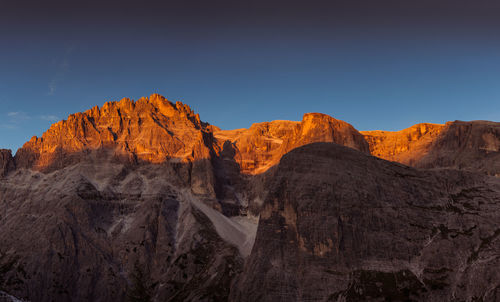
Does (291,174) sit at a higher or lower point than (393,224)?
higher

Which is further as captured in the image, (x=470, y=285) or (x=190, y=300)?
(x=190, y=300)

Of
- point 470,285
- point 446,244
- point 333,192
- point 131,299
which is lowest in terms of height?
point 131,299

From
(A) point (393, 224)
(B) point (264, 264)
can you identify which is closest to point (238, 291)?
(B) point (264, 264)

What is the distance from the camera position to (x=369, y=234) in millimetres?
141000

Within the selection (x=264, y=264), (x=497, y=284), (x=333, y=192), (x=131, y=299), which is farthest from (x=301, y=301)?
(x=131, y=299)

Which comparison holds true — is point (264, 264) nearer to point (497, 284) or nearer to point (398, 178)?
point (398, 178)

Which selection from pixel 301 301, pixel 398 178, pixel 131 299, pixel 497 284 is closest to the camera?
pixel 497 284

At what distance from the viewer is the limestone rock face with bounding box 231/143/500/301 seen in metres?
126

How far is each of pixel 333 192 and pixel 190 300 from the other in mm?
73795

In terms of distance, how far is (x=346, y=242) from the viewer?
13975 cm

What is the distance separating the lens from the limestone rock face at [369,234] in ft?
412

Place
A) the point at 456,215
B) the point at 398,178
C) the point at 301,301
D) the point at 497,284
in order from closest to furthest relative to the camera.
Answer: the point at 497,284
the point at 301,301
the point at 456,215
the point at 398,178

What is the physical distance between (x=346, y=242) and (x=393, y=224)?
15916mm

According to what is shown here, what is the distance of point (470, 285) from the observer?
116 m
